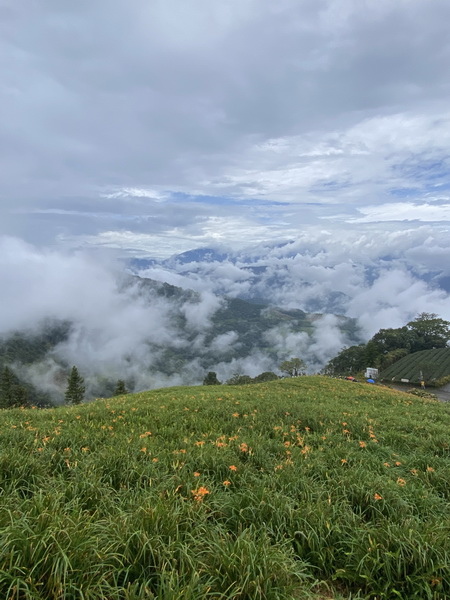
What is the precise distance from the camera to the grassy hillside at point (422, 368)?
5238 cm

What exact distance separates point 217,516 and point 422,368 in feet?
215

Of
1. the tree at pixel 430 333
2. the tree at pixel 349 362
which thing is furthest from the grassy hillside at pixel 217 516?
the tree at pixel 430 333

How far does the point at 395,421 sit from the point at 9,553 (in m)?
8.46

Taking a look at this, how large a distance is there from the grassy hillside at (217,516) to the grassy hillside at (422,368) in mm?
53126

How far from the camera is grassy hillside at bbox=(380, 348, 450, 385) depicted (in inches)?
2062

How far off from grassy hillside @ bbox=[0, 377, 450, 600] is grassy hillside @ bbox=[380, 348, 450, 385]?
53126mm

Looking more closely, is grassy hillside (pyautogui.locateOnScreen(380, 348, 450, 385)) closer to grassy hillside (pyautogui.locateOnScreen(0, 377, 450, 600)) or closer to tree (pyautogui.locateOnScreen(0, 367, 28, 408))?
grassy hillside (pyautogui.locateOnScreen(0, 377, 450, 600))

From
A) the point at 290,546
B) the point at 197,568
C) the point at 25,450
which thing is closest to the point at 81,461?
the point at 25,450

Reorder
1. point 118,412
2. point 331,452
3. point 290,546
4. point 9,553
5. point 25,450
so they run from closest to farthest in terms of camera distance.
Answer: point 9,553, point 290,546, point 25,450, point 331,452, point 118,412

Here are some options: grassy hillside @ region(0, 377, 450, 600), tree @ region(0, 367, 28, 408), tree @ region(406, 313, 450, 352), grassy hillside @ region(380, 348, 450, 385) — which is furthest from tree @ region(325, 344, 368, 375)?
grassy hillside @ region(0, 377, 450, 600)

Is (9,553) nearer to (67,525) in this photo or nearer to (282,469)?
(67,525)

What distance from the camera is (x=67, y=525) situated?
266 cm

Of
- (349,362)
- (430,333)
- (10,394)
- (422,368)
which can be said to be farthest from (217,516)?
(430,333)

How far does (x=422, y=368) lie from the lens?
187 ft
